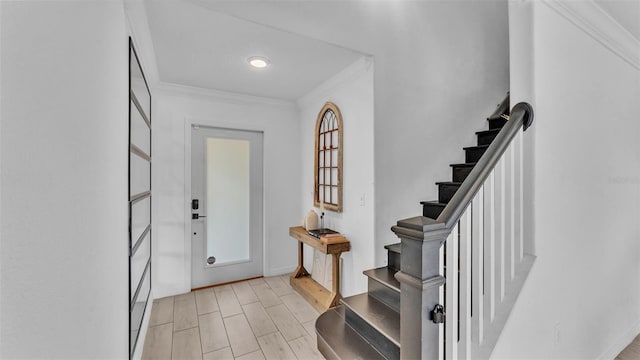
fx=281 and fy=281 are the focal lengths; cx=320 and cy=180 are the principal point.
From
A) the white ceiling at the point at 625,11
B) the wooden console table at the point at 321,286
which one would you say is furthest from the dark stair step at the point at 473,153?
the wooden console table at the point at 321,286

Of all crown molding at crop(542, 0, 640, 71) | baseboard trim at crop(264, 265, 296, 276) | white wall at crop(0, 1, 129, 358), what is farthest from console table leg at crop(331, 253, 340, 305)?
crown molding at crop(542, 0, 640, 71)

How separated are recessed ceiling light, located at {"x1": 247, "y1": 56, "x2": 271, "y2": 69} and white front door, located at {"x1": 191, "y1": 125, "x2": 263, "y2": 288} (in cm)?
113

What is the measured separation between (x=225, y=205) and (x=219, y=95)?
4.39ft

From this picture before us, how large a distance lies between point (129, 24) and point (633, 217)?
4162 millimetres

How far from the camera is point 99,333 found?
3.41ft

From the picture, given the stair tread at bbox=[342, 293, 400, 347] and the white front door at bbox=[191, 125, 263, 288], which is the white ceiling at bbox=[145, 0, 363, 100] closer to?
the white front door at bbox=[191, 125, 263, 288]

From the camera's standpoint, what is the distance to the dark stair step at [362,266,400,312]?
5.81 ft

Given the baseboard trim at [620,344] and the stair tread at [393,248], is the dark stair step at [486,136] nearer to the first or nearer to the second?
the stair tread at [393,248]

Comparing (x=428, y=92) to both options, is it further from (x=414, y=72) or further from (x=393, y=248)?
(x=393, y=248)

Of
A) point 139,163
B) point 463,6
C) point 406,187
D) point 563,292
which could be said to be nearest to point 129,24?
point 139,163

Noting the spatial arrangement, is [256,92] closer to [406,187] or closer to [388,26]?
[388,26]

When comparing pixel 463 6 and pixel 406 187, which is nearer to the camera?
pixel 406 187

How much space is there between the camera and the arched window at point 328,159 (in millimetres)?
2842

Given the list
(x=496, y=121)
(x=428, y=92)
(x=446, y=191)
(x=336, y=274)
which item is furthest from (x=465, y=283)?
(x=496, y=121)
